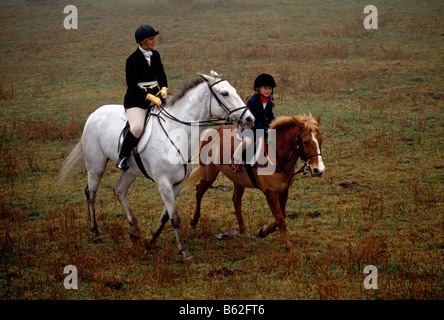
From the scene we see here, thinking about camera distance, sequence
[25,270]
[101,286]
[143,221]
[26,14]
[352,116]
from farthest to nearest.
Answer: [26,14] → [352,116] → [143,221] → [25,270] → [101,286]

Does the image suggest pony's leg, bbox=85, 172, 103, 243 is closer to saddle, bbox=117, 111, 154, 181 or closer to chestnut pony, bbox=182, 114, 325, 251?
saddle, bbox=117, 111, 154, 181

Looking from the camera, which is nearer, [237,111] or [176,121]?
[237,111]

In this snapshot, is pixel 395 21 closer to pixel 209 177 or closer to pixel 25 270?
pixel 209 177

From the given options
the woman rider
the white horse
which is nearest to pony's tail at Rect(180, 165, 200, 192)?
the white horse

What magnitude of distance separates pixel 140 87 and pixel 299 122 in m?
2.70

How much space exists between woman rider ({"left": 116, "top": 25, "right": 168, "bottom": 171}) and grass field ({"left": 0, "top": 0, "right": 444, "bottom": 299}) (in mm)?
1876

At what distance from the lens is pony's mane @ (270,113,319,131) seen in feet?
21.1

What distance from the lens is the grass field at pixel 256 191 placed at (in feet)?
20.2

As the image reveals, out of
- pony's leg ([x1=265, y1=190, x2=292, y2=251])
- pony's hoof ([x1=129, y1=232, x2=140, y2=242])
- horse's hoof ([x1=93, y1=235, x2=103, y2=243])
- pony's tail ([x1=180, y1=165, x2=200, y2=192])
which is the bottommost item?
horse's hoof ([x1=93, y1=235, x2=103, y2=243])

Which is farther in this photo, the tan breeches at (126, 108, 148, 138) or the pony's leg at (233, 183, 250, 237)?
the pony's leg at (233, 183, 250, 237)

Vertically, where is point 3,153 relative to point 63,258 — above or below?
above

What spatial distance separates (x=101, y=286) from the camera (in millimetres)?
5879
